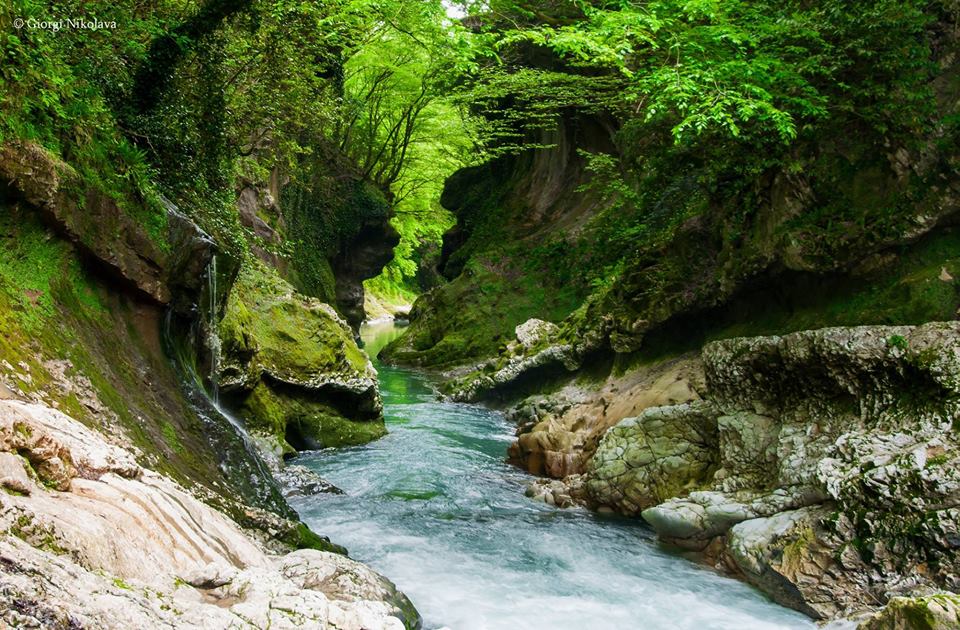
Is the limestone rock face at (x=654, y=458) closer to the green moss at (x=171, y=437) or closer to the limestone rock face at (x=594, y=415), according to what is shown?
the limestone rock face at (x=594, y=415)

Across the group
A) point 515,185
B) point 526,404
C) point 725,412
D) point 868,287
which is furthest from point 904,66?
point 515,185

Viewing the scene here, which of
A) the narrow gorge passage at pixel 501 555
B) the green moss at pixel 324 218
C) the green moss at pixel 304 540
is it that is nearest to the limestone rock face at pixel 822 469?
the narrow gorge passage at pixel 501 555

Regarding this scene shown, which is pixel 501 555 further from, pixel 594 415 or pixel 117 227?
pixel 117 227

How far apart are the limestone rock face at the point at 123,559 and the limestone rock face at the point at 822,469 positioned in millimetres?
3879

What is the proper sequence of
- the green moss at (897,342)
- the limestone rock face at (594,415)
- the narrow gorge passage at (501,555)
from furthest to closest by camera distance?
the limestone rock face at (594,415) < the green moss at (897,342) < the narrow gorge passage at (501,555)

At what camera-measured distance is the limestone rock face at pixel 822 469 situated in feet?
18.5

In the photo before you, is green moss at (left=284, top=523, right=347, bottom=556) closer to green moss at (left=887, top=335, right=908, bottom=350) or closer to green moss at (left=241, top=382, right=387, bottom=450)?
green moss at (left=241, top=382, right=387, bottom=450)

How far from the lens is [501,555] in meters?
7.41

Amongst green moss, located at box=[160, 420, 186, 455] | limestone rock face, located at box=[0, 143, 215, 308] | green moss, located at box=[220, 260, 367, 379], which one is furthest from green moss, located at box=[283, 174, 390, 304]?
green moss, located at box=[160, 420, 186, 455]

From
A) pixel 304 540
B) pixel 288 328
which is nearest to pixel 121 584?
pixel 304 540

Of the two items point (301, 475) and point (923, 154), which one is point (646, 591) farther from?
point (923, 154)

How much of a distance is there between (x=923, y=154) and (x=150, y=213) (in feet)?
27.8

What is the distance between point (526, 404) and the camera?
16.1m

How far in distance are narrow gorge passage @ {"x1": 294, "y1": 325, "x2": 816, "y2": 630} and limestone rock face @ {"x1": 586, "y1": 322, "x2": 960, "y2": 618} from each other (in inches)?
16.8
